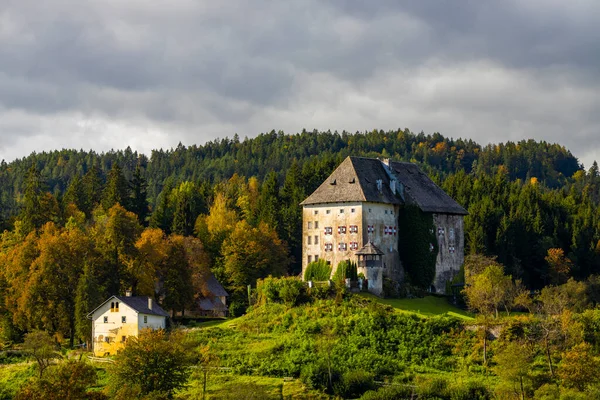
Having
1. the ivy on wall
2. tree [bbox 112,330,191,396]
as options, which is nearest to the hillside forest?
the ivy on wall

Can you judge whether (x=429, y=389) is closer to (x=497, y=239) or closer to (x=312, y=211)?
(x=312, y=211)

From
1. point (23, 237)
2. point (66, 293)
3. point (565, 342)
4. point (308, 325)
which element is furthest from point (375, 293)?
point (23, 237)

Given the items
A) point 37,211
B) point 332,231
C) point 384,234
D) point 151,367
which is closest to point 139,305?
point 151,367

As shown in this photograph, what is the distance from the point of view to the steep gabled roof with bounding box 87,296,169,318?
257 feet

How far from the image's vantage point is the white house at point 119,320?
77.9 m

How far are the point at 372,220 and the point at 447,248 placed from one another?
29.0ft

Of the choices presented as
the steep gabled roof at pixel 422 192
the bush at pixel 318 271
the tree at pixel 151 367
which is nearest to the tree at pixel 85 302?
the tree at pixel 151 367

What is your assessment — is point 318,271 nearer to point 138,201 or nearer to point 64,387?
point 138,201

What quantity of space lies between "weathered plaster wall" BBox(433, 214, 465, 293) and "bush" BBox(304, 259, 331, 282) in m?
10.1

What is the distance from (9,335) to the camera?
3305 inches

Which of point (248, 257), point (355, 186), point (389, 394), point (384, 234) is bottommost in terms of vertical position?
point (389, 394)

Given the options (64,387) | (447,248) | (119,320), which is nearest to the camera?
(64,387)

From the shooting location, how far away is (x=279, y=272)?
97.6m

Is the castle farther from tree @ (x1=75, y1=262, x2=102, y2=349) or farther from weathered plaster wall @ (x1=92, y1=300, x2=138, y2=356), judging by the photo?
tree @ (x1=75, y1=262, x2=102, y2=349)
